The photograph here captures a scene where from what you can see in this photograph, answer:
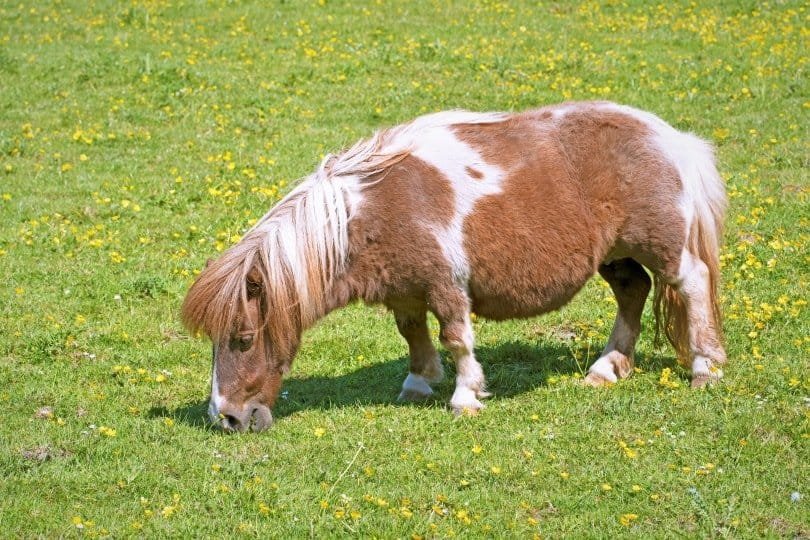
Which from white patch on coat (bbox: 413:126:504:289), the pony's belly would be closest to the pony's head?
white patch on coat (bbox: 413:126:504:289)

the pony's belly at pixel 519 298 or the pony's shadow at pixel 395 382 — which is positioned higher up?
the pony's belly at pixel 519 298

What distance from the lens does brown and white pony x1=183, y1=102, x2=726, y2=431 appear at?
671 cm

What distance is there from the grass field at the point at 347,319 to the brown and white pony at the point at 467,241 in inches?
16.9

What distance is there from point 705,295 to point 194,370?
12.9ft

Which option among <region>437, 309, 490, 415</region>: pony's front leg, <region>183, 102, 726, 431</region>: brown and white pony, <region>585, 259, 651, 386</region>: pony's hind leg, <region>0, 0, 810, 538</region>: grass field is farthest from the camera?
<region>585, 259, 651, 386</region>: pony's hind leg

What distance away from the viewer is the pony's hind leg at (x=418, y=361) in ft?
24.7

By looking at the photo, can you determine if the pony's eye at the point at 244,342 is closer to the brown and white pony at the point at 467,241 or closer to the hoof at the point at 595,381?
the brown and white pony at the point at 467,241

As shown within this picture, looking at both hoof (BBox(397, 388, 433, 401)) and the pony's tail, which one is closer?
the pony's tail

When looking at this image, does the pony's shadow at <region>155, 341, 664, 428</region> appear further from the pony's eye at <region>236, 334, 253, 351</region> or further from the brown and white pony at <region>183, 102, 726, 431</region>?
the pony's eye at <region>236, 334, 253, 351</region>

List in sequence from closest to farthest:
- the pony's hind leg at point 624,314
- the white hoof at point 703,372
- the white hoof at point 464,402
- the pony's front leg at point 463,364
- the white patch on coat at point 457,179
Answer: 1. the white patch on coat at point 457,179
2. the pony's front leg at point 463,364
3. the white hoof at point 464,402
4. the white hoof at point 703,372
5. the pony's hind leg at point 624,314

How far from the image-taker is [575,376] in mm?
7754

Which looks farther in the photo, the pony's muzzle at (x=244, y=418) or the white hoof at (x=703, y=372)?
the white hoof at (x=703, y=372)

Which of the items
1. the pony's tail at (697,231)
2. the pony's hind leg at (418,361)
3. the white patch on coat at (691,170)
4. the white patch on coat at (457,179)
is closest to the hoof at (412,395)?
the pony's hind leg at (418,361)

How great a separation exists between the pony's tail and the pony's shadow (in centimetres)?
55
